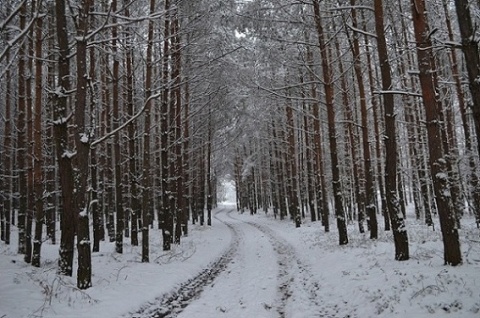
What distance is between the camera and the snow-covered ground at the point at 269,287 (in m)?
6.35

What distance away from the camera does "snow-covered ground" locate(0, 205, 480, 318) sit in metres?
6.35

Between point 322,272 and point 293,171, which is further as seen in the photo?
point 293,171

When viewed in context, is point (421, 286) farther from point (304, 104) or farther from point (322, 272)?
point (304, 104)

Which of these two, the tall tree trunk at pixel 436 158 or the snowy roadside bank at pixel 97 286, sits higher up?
the tall tree trunk at pixel 436 158

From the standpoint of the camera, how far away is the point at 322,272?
10.0m

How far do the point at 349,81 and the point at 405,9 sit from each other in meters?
7.26

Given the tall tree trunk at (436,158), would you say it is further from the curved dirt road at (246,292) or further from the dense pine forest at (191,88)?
the curved dirt road at (246,292)

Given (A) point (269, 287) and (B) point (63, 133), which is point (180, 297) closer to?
(A) point (269, 287)

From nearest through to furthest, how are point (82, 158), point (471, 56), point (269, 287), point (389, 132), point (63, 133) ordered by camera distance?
point (471, 56), point (82, 158), point (63, 133), point (269, 287), point (389, 132)


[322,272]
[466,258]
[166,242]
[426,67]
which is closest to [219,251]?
[166,242]

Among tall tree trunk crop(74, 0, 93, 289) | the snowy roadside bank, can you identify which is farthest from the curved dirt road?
tall tree trunk crop(74, 0, 93, 289)

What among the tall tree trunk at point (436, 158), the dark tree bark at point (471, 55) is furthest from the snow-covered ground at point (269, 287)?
the dark tree bark at point (471, 55)

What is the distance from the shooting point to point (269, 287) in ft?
28.7

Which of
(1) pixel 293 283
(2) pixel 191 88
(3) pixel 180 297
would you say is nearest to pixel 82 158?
(3) pixel 180 297
